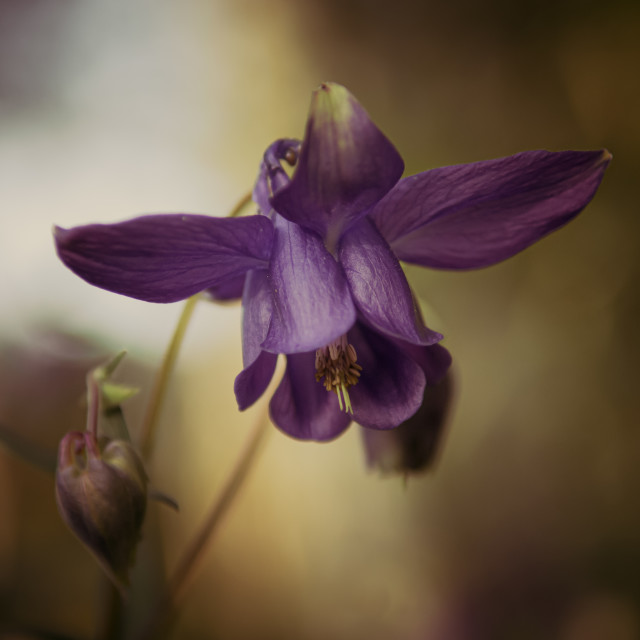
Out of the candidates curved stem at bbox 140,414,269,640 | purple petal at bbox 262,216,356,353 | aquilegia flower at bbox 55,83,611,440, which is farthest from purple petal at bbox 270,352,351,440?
curved stem at bbox 140,414,269,640

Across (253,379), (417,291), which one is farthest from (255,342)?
(417,291)

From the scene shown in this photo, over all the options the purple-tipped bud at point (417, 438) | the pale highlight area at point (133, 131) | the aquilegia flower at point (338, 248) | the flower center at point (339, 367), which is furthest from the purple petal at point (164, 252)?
the pale highlight area at point (133, 131)

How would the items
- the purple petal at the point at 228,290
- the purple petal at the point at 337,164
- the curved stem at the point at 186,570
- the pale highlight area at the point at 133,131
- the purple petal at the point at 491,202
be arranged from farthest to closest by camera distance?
the pale highlight area at the point at 133,131
the curved stem at the point at 186,570
the purple petal at the point at 228,290
the purple petal at the point at 491,202
the purple petal at the point at 337,164

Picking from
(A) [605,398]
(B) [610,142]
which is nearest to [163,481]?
(A) [605,398]

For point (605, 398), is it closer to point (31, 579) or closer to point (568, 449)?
point (568, 449)

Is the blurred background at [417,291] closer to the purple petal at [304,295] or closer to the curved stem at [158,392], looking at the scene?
the curved stem at [158,392]

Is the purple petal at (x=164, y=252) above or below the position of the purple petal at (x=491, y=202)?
below

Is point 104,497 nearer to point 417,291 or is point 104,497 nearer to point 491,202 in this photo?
point 491,202
